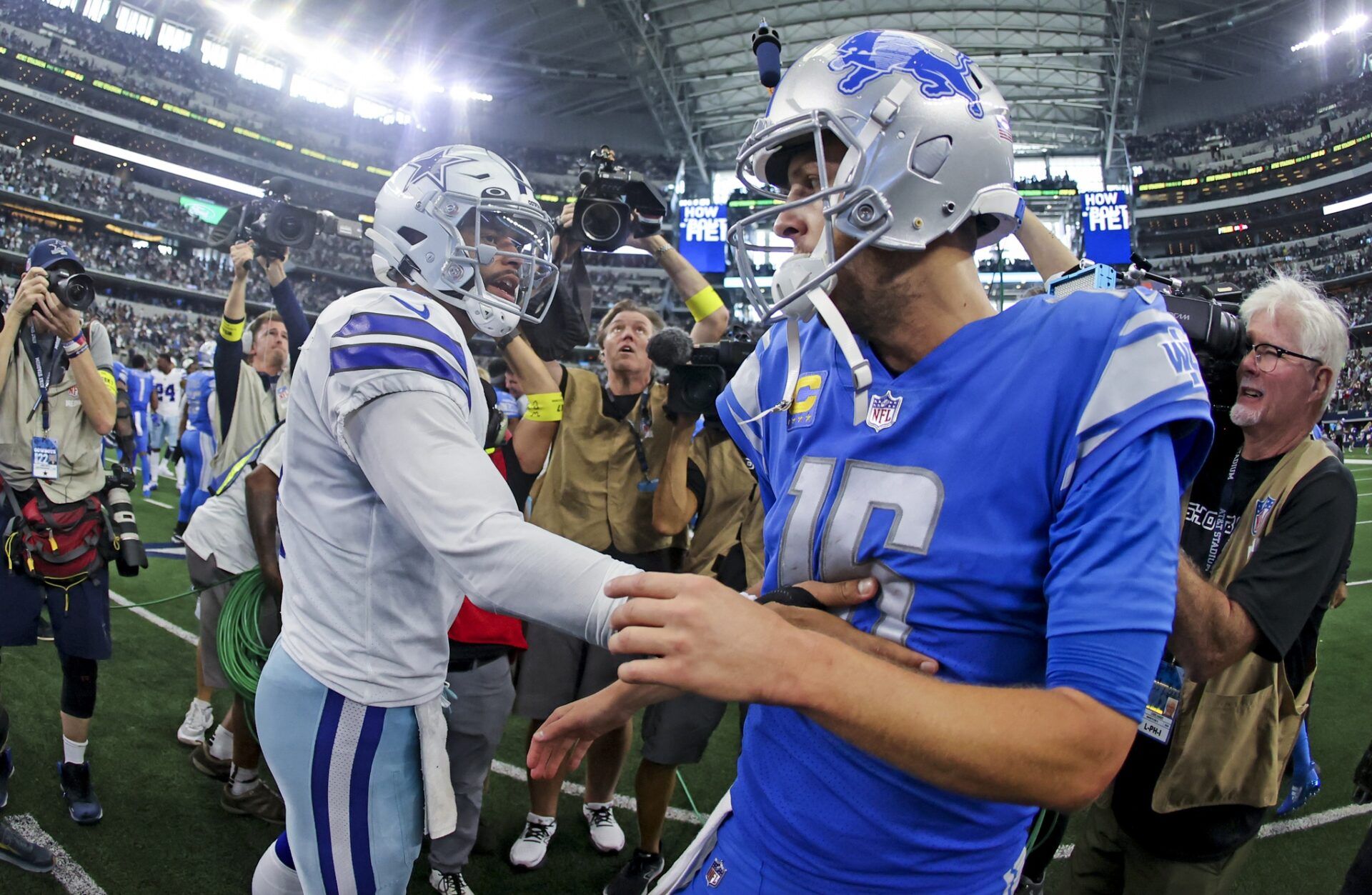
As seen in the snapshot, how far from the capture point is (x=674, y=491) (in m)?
3.84

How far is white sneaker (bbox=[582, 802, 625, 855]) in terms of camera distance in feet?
13.0

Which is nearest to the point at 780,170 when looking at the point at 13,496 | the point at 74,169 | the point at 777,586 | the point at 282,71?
the point at 777,586

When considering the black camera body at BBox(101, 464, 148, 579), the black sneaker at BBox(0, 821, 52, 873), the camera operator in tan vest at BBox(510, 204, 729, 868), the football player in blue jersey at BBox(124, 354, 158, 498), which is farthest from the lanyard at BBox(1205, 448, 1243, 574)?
the football player in blue jersey at BBox(124, 354, 158, 498)

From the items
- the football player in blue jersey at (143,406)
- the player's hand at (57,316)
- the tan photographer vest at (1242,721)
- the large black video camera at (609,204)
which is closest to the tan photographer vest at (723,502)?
the large black video camera at (609,204)

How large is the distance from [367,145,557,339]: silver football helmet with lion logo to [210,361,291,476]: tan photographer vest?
3.73 meters

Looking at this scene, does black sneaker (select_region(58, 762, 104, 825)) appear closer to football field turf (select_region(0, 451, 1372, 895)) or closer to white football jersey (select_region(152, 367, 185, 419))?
football field turf (select_region(0, 451, 1372, 895))

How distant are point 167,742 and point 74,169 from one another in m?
43.5

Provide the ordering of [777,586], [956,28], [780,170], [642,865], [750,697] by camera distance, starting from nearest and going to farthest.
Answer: [750,697]
[777,586]
[780,170]
[642,865]
[956,28]

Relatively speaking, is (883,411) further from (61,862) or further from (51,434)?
(51,434)

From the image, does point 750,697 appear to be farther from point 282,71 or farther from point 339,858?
point 282,71

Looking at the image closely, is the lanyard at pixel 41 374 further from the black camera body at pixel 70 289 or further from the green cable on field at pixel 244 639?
the green cable on field at pixel 244 639

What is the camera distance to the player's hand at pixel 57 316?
374 centimetres

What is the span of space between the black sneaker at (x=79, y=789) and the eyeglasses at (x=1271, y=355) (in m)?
4.90

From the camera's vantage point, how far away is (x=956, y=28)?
28578 mm
